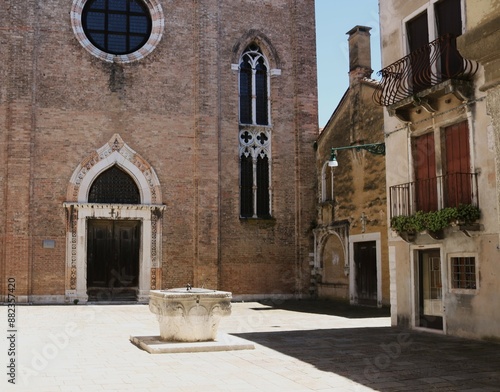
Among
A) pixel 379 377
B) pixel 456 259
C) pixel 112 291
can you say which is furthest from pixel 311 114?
pixel 379 377

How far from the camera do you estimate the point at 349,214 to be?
20.5 metres

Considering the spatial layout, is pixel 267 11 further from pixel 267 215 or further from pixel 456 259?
pixel 456 259

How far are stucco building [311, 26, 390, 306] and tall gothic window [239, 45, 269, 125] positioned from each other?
236 cm

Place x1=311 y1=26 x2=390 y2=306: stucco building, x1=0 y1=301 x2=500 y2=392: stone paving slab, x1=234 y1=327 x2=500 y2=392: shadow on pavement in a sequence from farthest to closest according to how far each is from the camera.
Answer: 1. x1=311 y1=26 x2=390 y2=306: stucco building
2. x1=234 y1=327 x2=500 y2=392: shadow on pavement
3. x1=0 y1=301 x2=500 y2=392: stone paving slab

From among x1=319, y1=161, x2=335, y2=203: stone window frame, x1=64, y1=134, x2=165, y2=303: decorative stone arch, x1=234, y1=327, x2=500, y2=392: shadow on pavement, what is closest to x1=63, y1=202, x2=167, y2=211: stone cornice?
x1=64, y1=134, x2=165, y2=303: decorative stone arch

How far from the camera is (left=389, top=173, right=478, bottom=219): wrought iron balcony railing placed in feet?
39.7

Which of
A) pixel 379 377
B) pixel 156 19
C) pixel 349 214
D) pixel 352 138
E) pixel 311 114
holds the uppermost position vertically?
pixel 156 19

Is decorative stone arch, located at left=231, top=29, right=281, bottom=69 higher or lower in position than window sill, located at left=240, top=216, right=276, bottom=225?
higher

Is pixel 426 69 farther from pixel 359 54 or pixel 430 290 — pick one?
pixel 359 54

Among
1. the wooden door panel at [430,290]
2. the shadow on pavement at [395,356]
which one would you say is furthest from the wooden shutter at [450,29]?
the shadow on pavement at [395,356]

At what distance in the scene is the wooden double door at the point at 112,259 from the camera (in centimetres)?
2062

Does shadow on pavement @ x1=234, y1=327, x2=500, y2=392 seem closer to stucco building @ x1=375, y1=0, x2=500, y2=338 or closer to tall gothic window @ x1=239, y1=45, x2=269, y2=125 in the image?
stucco building @ x1=375, y1=0, x2=500, y2=338

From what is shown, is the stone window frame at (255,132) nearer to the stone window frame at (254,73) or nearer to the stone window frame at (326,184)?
the stone window frame at (254,73)

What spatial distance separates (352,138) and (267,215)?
4.27m
